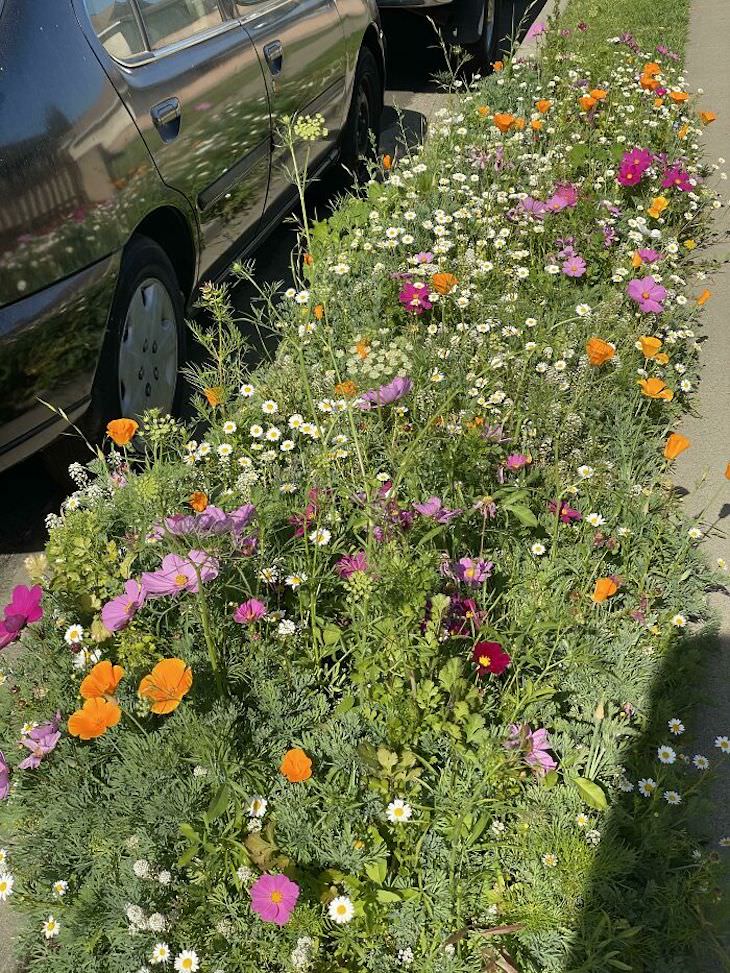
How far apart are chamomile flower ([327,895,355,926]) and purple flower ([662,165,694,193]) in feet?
13.1

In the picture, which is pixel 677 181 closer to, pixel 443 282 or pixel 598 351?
pixel 443 282

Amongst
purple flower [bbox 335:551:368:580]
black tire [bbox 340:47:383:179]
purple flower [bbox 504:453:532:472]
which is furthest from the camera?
black tire [bbox 340:47:383:179]

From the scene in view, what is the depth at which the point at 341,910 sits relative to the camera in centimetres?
181

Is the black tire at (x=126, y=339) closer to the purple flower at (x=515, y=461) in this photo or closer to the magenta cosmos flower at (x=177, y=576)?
the magenta cosmos flower at (x=177, y=576)

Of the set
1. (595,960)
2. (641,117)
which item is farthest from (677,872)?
(641,117)

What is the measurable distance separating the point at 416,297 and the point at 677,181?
1.93 metres

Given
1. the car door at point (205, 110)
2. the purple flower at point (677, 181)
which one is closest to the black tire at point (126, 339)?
the car door at point (205, 110)

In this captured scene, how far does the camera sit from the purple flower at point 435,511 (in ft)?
7.48

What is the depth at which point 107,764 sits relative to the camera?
204 cm

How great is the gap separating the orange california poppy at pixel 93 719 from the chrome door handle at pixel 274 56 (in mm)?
3210

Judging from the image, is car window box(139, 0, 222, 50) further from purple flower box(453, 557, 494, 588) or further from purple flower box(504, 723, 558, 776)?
purple flower box(504, 723, 558, 776)

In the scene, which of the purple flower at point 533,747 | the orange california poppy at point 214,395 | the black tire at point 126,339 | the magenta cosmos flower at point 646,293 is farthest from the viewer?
the magenta cosmos flower at point 646,293

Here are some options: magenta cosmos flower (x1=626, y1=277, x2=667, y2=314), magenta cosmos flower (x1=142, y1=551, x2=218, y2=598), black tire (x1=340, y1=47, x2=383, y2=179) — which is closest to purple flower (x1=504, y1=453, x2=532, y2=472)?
magenta cosmos flower (x1=626, y1=277, x2=667, y2=314)

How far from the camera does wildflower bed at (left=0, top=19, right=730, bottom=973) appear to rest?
1.86m
